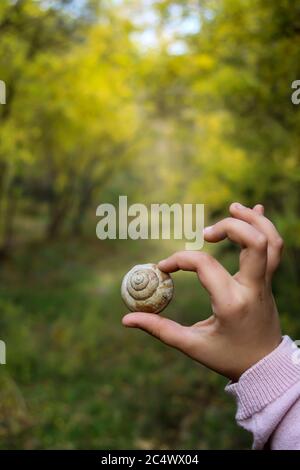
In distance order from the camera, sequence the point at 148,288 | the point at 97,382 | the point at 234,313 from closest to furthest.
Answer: the point at 234,313 → the point at 148,288 → the point at 97,382

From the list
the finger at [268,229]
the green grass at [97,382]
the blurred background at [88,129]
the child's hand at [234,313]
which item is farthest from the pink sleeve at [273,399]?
the green grass at [97,382]

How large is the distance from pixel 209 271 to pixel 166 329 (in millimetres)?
298

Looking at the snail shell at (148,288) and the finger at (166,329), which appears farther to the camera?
the snail shell at (148,288)

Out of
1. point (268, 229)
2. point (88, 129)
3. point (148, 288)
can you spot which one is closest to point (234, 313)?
point (268, 229)

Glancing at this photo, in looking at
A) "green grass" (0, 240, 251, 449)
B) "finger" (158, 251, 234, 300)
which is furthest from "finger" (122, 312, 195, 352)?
"green grass" (0, 240, 251, 449)

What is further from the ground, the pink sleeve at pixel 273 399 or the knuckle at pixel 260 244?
the knuckle at pixel 260 244

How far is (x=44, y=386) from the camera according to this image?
898cm

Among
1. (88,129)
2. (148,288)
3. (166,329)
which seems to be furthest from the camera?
(88,129)

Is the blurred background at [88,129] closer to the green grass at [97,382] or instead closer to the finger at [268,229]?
the green grass at [97,382]

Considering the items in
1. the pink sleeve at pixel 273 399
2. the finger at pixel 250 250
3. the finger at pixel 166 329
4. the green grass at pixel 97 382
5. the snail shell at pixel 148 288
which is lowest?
the green grass at pixel 97 382

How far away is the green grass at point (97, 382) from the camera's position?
22.9ft

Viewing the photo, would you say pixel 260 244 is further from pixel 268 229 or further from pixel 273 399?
pixel 273 399

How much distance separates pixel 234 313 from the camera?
1678 millimetres

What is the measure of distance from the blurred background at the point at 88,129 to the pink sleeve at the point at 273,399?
4474 millimetres
